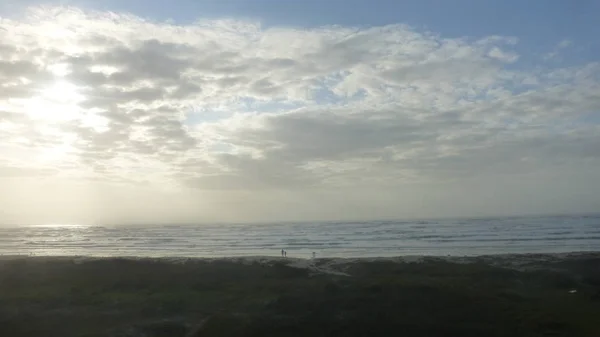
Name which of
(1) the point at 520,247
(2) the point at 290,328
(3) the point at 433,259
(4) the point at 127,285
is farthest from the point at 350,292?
(1) the point at 520,247

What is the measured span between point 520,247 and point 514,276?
28087 mm

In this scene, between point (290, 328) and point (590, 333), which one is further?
point (290, 328)

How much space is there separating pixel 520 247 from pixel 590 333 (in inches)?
1605

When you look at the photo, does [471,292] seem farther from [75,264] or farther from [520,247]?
[520,247]

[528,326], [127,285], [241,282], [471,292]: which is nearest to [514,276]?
[471,292]

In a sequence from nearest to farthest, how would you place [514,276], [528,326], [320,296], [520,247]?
1. [528,326]
2. [320,296]
3. [514,276]
4. [520,247]

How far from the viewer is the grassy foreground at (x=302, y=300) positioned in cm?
1925

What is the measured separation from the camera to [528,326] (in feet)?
61.5

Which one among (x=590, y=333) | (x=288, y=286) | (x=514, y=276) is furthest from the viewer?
(x=514, y=276)

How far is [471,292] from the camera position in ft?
81.3

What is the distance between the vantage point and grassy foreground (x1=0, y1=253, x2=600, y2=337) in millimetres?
19250

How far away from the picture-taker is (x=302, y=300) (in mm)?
23734

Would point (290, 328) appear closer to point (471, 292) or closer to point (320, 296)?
point (320, 296)

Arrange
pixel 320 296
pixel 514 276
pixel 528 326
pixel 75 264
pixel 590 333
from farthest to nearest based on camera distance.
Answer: pixel 75 264 → pixel 514 276 → pixel 320 296 → pixel 528 326 → pixel 590 333
